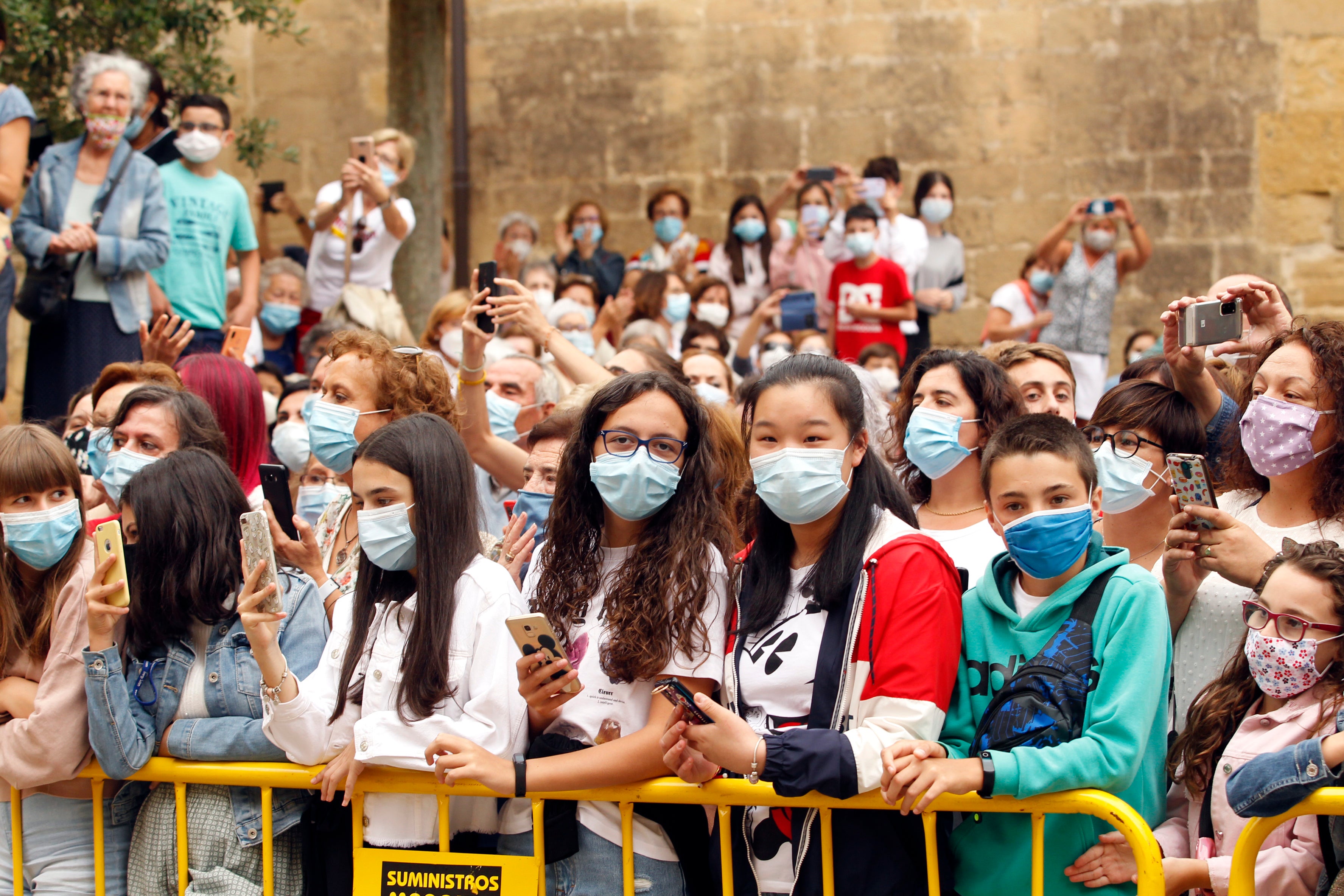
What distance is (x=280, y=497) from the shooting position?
3.77 m

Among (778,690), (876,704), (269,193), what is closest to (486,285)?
(778,690)

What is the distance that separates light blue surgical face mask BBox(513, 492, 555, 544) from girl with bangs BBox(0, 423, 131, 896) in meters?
1.34

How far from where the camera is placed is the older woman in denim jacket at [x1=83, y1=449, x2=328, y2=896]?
3.23m

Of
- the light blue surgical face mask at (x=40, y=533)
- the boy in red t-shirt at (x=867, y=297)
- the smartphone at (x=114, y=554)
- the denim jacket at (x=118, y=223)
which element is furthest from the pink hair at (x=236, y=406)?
the boy in red t-shirt at (x=867, y=297)

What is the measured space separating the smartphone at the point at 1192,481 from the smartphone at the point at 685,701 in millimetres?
1245

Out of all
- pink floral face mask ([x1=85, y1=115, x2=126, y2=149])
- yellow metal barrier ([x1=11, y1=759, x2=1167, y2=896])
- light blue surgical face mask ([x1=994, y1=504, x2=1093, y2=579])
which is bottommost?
yellow metal barrier ([x1=11, y1=759, x2=1167, y2=896])

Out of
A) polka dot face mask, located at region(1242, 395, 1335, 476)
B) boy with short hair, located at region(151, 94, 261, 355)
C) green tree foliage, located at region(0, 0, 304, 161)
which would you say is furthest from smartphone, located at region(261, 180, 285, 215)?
polka dot face mask, located at region(1242, 395, 1335, 476)

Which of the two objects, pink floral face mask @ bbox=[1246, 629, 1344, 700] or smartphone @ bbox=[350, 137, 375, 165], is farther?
smartphone @ bbox=[350, 137, 375, 165]

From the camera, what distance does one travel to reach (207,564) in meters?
3.44

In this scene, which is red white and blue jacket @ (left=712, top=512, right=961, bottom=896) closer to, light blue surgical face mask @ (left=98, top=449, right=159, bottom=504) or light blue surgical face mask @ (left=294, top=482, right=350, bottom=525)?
light blue surgical face mask @ (left=98, top=449, right=159, bottom=504)

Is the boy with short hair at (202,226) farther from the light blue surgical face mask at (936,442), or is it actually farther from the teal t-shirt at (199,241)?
the light blue surgical face mask at (936,442)

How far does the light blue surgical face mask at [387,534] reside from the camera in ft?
10.5

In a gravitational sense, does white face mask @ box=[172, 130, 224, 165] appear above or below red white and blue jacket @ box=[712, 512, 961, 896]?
above

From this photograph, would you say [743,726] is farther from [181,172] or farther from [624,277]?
[624,277]
